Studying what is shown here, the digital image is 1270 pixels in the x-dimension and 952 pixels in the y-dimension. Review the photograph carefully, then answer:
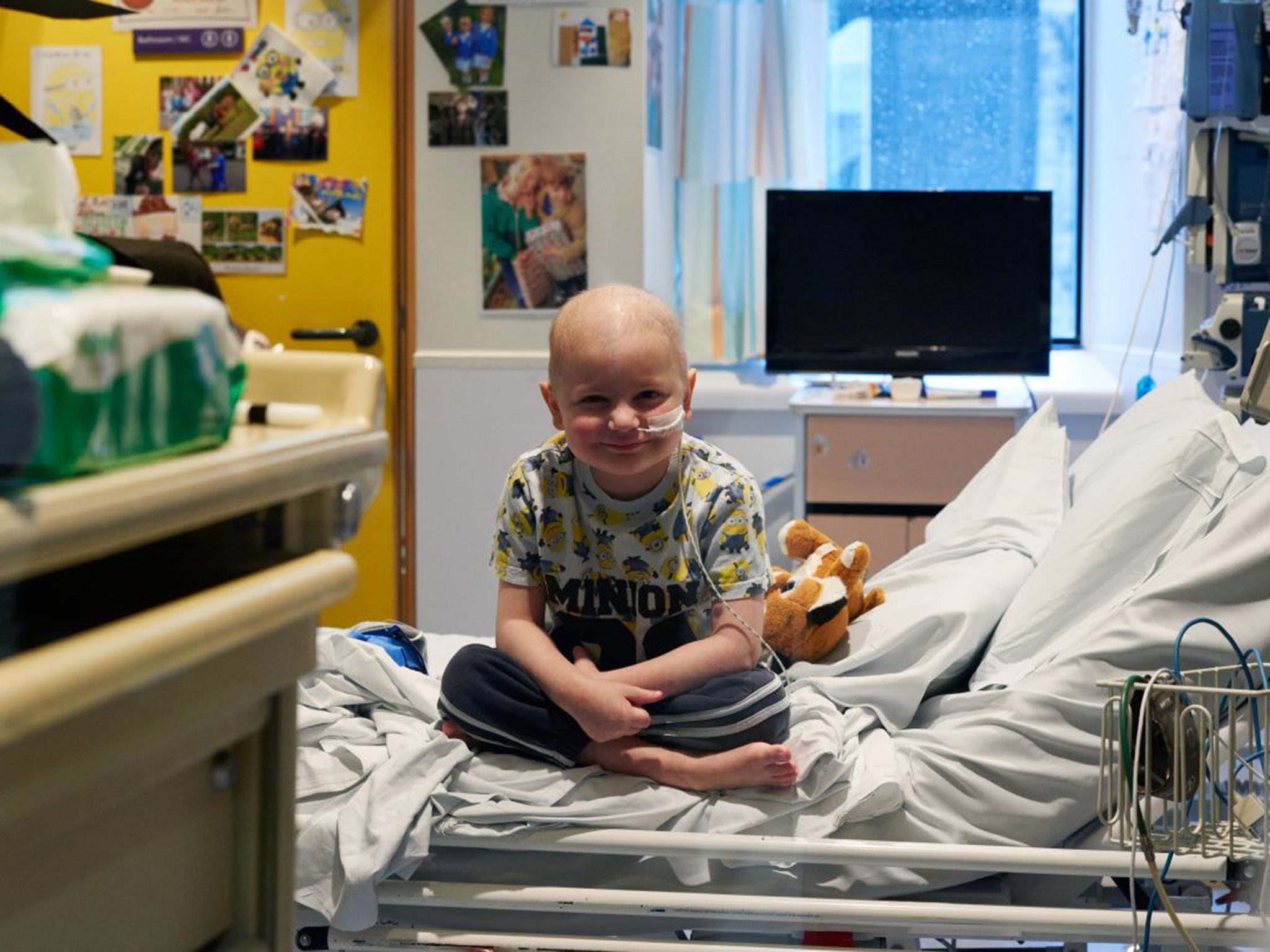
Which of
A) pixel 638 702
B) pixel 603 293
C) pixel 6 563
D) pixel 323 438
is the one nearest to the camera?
pixel 6 563

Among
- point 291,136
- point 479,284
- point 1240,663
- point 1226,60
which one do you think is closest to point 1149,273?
point 1226,60

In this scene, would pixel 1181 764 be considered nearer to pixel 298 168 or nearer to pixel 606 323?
pixel 606 323

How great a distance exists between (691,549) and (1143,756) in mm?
522

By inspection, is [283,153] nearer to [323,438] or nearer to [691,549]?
[691,549]

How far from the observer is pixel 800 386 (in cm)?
406

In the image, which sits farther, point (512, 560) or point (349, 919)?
point (512, 560)

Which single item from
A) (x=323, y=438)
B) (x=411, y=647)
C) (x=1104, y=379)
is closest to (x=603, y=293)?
(x=411, y=647)

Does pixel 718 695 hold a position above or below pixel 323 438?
→ below

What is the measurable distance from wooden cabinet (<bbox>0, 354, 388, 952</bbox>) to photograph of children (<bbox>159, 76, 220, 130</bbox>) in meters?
3.08

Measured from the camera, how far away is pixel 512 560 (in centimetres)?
167

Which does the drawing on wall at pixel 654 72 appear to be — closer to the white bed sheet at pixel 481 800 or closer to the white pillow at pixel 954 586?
the white pillow at pixel 954 586

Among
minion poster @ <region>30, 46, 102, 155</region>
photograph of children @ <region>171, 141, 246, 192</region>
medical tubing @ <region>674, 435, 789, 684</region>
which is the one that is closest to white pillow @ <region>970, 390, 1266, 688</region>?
medical tubing @ <region>674, 435, 789, 684</region>

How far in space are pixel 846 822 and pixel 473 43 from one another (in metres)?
2.55

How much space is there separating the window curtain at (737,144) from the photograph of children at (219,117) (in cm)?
121
